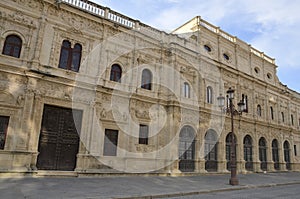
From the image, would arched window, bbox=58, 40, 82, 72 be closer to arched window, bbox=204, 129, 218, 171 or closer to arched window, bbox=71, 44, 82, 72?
arched window, bbox=71, 44, 82, 72

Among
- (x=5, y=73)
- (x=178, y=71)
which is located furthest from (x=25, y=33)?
(x=178, y=71)

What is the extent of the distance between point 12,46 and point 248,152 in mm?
20690

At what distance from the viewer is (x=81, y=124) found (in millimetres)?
13211

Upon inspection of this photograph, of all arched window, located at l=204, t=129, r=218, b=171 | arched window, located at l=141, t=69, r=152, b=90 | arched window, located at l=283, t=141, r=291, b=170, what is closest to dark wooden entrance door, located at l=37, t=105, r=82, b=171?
arched window, located at l=141, t=69, r=152, b=90

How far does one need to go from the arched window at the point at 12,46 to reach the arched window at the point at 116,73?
5.35m

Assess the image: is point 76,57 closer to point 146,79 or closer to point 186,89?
point 146,79

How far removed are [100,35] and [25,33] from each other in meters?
4.31

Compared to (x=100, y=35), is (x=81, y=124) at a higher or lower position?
lower

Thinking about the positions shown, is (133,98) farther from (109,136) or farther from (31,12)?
(31,12)

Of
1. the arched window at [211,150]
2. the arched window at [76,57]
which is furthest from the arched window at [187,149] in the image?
the arched window at [76,57]

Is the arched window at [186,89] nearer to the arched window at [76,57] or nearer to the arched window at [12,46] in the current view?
the arched window at [76,57]

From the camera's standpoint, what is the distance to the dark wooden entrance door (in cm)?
1202

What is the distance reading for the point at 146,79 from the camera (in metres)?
16.4

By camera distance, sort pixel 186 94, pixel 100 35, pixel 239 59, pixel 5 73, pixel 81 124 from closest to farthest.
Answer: pixel 5 73 → pixel 81 124 → pixel 100 35 → pixel 186 94 → pixel 239 59
